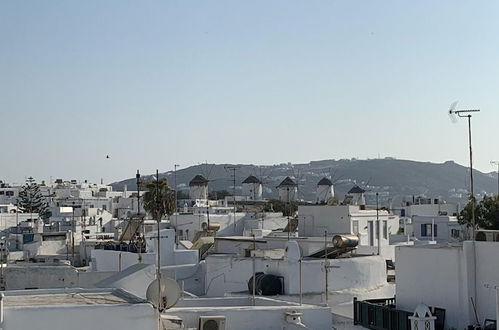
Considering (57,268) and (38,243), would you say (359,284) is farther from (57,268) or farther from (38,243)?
Answer: (38,243)

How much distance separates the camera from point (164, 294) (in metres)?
13.9

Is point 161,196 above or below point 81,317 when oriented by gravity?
above

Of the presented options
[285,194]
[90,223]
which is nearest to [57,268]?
[90,223]

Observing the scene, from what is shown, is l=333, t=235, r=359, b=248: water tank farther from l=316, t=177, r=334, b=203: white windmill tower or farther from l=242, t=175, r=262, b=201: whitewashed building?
l=242, t=175, r=262, b=201: whitewashed building

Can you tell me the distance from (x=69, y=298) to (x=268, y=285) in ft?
42.7

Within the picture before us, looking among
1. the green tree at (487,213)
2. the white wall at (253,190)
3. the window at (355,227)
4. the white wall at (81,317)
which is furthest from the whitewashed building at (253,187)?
the white wall at (81,317)

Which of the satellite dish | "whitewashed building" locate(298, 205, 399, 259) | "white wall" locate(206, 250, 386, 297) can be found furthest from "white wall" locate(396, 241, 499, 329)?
"whitewashed building" locate(298, 205, 399, 259)

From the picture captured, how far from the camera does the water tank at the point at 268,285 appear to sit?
2602 cm

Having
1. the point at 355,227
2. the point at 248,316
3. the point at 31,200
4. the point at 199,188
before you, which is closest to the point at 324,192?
the point at 199,188

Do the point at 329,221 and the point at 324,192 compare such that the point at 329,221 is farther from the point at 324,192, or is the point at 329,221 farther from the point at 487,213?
the point at 324,192

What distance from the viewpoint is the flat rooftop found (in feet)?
42.5

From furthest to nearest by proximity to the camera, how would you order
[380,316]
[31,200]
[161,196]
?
[31,200] → [161,196] → [380,316]

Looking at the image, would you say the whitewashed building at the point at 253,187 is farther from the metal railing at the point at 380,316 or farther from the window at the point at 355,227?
the metal railing at the point at 380,316

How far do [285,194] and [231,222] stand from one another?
32.4 m
